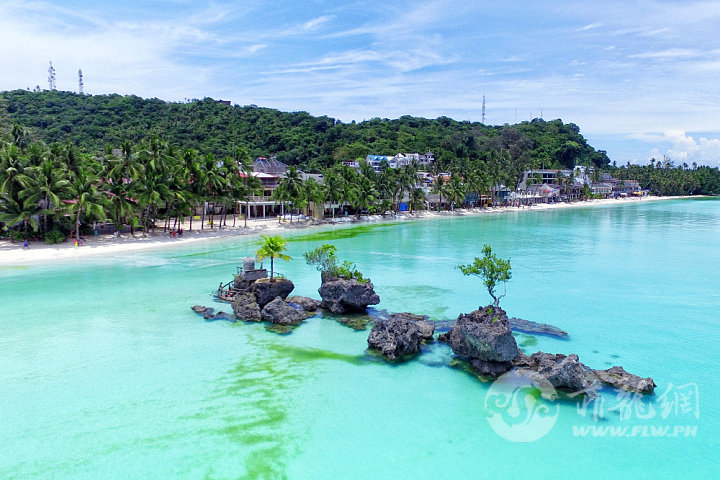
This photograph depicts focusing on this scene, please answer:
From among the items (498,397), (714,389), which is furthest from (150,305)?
(714,389)

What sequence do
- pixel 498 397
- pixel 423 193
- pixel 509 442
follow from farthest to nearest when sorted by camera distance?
pixel 423 193 < pixel 498 397 < pixel 509 442

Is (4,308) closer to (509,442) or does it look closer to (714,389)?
(509,442)

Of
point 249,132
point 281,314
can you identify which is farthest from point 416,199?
point 281,314

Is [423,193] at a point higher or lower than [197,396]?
higher

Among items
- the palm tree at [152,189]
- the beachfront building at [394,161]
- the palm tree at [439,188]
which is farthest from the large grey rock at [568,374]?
the beachfront building at [394,161]

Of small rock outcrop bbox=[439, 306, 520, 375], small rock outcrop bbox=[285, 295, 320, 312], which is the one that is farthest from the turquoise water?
small rock outcrop bbox=[285, 295, 320, 312]

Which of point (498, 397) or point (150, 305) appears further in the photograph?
point (150, 305)

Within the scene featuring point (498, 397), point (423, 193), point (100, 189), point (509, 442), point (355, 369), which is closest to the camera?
point (509, 442)

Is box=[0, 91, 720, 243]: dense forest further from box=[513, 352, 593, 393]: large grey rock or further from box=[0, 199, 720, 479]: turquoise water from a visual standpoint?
box=[513, 352, 593, 393]: large grey rock
